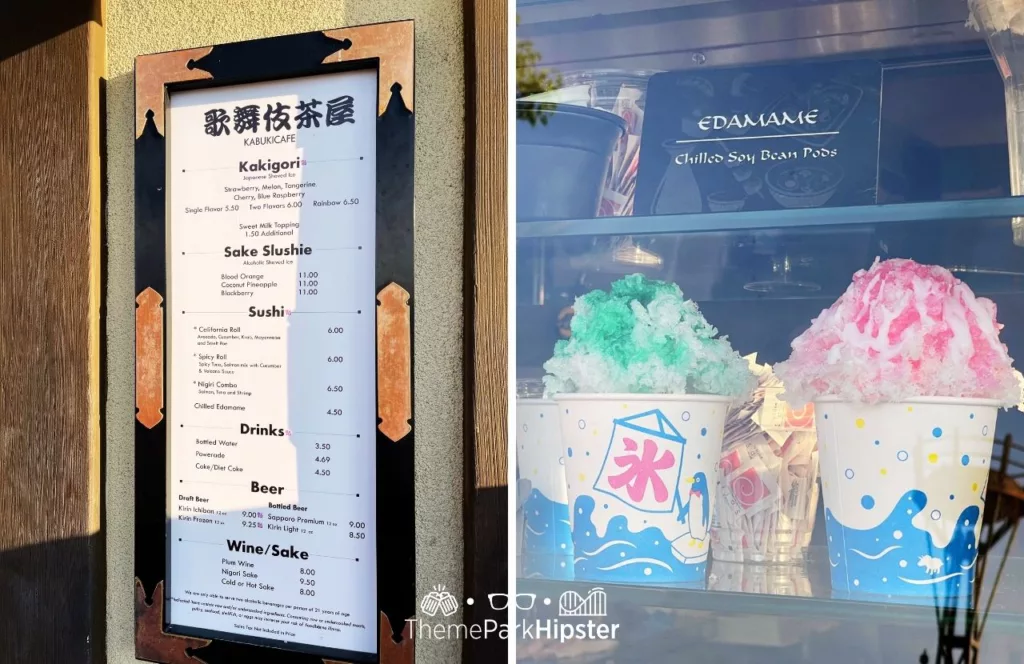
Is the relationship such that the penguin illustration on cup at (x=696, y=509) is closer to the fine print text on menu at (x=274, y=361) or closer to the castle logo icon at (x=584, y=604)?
the castle logo icon at (x=584, y=604)

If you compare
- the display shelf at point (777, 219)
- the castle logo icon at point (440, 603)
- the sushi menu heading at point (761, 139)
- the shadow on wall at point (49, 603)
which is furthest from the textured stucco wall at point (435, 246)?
the shadow on wall at point (49, 603)

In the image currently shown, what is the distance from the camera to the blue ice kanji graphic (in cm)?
116

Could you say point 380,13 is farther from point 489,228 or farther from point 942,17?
point 942,17

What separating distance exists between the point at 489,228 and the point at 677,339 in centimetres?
29

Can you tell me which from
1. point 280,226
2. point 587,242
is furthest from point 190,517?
point 587,242

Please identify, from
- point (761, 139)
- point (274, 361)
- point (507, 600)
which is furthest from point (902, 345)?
point (274, 361)

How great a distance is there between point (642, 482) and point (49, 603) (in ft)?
3.29

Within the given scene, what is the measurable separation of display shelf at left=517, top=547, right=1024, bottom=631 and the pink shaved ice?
0.66ft

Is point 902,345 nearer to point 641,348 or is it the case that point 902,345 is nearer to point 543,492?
point 641,348

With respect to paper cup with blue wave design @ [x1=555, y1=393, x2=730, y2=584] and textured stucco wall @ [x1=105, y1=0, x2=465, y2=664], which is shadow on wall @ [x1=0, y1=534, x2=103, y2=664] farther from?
paper cup with blue wave design @ [x1=555, y1=393, x2=730, y2=584]

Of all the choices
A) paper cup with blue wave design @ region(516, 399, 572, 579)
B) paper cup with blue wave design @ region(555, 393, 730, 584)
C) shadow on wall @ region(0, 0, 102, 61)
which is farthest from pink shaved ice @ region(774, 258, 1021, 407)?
shadow on wall @ region(0, 0, 102, 61)

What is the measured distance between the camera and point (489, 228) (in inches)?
48.1

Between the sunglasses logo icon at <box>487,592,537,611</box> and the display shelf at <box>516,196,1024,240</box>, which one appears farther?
the sunglasses logo icon at <box>487,592,537,611</box>

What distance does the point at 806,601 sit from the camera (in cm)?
109
